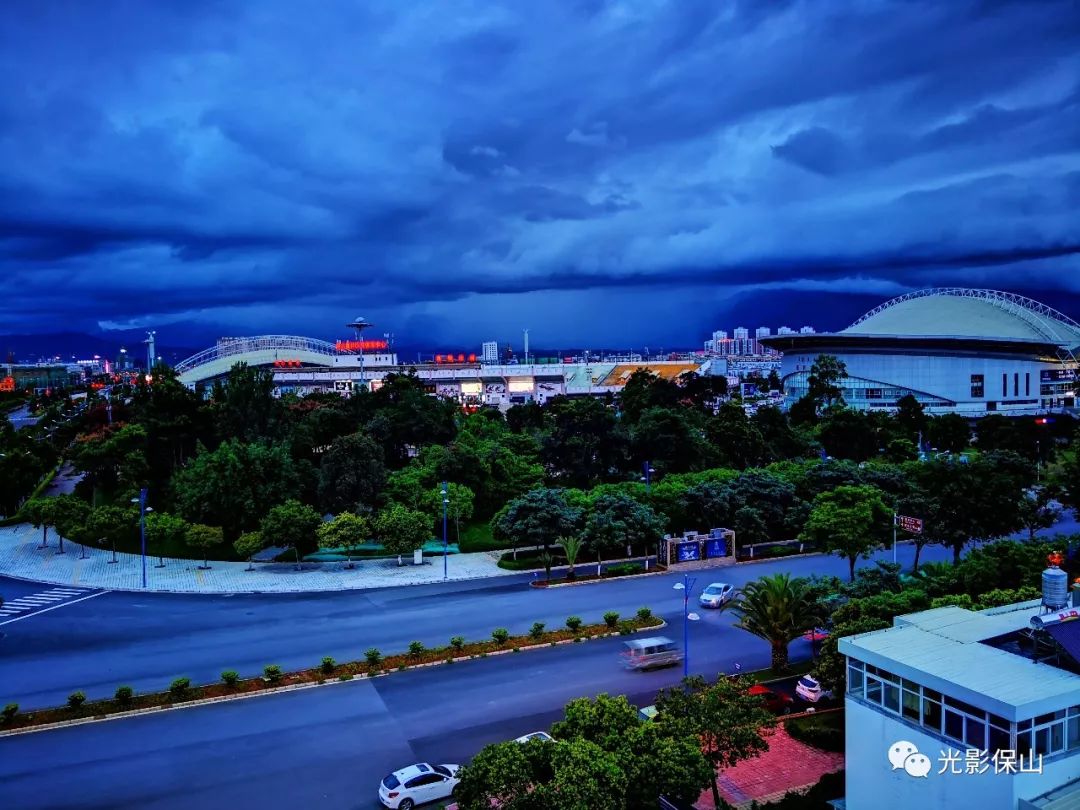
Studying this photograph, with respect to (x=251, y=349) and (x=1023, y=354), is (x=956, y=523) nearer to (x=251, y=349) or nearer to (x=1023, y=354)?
(x=1023, y=354)

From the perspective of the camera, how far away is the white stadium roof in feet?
283

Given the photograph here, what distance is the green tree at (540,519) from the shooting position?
31.0m

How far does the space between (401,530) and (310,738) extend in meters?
16.1

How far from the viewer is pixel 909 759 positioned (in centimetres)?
1131

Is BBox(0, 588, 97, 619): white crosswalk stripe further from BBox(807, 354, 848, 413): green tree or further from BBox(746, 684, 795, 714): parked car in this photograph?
BBox(807, 354, 848, 413): green tree

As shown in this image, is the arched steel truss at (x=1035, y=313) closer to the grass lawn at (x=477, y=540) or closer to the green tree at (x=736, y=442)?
the green tree at (x=736, y=442)

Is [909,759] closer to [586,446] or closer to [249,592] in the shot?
[249,592]

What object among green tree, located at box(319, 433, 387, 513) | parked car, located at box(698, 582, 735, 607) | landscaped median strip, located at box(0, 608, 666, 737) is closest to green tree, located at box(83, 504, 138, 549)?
green tree, located at box(319, 433, 387, 513)

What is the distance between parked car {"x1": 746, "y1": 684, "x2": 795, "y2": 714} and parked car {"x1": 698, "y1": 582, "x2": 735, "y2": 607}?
25.4 ft

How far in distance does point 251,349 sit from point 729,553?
9162 cm

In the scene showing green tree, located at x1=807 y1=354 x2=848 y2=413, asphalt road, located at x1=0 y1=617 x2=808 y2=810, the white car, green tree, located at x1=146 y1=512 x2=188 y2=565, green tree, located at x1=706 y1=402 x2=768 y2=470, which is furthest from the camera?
green tree, located at x1=807 y1=354 x2=848 y2=413

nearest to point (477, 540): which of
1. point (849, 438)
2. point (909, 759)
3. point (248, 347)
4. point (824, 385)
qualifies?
point (909, 759)

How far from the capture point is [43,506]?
36.5 m

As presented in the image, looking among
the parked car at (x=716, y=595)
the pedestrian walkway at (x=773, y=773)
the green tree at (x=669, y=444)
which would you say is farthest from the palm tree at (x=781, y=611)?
the green tree at (x=669, y=444)
